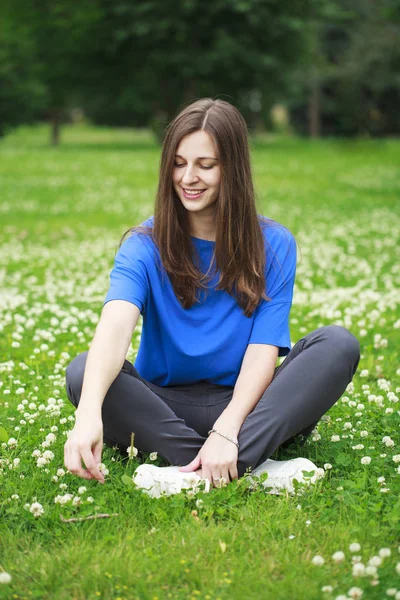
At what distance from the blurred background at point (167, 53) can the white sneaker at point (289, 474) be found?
103 feet

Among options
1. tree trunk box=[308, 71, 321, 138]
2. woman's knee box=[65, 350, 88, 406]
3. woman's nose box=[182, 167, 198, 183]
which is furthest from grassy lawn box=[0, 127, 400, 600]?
tree trunk box=[308, 71, 321, 138]

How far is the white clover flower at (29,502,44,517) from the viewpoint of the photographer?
348cm

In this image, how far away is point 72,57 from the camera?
41.8m

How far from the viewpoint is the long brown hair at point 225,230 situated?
13.3ft

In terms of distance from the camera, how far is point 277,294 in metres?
4.22

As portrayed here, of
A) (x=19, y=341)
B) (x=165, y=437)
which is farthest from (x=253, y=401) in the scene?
(x=19, y=341)

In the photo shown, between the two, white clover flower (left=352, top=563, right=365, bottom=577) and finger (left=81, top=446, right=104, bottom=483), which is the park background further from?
finger (left=81, top=446, right=104, bottom=483)

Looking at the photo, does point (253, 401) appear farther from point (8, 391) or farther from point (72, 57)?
point (72, 57)

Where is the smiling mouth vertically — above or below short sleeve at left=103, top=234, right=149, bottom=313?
above

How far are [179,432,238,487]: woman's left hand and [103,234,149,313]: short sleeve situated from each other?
2.60 feet

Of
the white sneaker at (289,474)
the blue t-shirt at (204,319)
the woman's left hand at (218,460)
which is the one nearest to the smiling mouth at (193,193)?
the blue t-shirt at (204,319)

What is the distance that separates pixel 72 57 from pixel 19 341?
37877 mm

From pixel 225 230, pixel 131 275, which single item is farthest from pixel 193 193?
pixel 131 275

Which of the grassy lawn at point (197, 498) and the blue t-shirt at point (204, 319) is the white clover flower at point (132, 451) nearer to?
the grassy lawn at point (197, 498)
